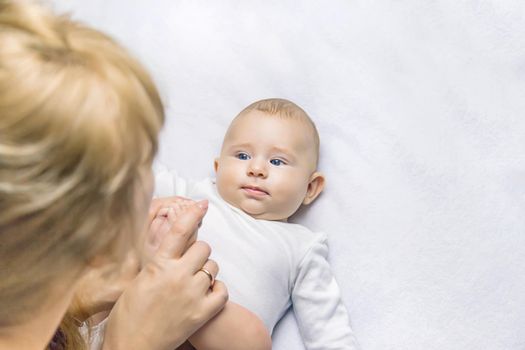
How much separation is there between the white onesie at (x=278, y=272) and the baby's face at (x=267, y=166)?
29 millimetres

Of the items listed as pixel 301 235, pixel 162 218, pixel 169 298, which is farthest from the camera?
pixel 301 235

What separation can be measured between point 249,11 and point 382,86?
0.34 m

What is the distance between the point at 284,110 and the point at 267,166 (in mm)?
120

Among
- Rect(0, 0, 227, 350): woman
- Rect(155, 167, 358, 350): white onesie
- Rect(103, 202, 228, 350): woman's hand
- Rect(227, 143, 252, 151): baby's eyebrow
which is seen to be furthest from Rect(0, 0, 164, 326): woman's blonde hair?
Rect(227, 143, 252, 151): baby's eyebrow

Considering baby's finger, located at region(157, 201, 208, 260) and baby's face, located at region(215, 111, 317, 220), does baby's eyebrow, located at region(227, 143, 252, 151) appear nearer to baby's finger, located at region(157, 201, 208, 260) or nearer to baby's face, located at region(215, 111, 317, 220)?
baby's face, located at region(215, 111, 317, 220)

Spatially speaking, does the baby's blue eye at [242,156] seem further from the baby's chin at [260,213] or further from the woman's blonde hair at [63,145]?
the woman's blonde hair at [63,145]

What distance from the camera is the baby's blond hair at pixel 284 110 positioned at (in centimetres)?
140

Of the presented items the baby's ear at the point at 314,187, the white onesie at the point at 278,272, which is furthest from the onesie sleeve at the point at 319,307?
the baby's ear at the point at 314,187

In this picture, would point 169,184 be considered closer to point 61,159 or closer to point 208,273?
point 208,273

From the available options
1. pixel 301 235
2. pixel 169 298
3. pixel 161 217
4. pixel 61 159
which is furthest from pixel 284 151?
pixel 61 159

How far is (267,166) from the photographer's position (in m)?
1.37

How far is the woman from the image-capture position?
59 cm

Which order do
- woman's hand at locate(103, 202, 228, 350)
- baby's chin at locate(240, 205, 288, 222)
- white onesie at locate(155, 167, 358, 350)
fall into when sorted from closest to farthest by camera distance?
woman's hand at locate(103, 202, 228, 350) → white onesie at locate(155, 167, 358, 350) → baby's chin at locate(240, 205, 288, 222)

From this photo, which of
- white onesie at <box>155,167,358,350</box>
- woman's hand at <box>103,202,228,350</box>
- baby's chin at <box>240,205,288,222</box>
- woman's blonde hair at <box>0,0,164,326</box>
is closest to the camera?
woman's blonde hair at <box>0,0,164,326</box>
